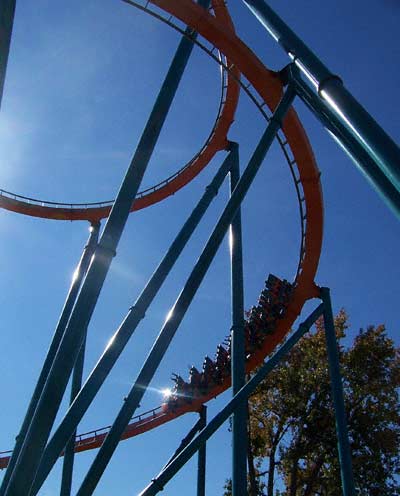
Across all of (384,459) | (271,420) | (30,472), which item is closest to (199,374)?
(271,420)

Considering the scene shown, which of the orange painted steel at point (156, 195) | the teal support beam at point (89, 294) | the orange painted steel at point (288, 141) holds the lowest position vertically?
the teal support beam at point (89, 294)

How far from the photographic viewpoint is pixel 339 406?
319 inches

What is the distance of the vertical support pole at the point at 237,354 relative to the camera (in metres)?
6.30

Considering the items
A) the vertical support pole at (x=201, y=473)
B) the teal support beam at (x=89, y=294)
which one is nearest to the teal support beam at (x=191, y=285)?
the teal support beam at (x=89, y=294)

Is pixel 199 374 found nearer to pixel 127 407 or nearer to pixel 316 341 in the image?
pixel 316 341

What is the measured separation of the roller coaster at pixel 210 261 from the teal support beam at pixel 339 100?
0.03 feet

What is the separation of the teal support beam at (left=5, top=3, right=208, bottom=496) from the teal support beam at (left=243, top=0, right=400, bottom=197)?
1.32 metres

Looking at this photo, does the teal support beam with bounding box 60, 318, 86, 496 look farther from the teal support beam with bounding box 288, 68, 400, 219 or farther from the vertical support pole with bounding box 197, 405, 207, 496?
the teal support beam with bounding box 288, 68, 400, 219

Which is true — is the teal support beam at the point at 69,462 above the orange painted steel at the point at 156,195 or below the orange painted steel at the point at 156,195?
below

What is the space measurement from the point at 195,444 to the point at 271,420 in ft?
25.3

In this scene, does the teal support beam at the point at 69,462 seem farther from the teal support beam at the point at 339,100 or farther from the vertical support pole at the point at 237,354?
the teal support beam at the point at 339,100

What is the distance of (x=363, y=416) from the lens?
13.5 metres

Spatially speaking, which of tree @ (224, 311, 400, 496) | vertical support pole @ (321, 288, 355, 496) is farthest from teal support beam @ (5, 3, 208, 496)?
tree @ (224, 311, 400, 496)

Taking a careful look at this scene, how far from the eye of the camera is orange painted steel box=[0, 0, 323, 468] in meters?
7.23
